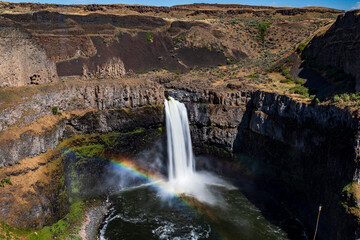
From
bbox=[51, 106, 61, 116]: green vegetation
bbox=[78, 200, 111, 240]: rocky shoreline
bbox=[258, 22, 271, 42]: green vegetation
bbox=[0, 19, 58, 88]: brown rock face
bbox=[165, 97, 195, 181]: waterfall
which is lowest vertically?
bbox=[78, 200, 111, 240]: rocky shoreline

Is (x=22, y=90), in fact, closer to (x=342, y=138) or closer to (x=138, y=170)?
(x=138, y=170)

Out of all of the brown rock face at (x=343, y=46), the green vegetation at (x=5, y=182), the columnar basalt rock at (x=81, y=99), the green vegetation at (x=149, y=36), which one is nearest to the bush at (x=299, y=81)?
the brown rock face at (x=343, y=46)

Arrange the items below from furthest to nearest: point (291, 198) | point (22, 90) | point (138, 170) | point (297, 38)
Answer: point (297, 38)
point (138, 170)
point (291, 198)
point (22, 90)

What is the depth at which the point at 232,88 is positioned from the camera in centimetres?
4022

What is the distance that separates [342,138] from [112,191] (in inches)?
973

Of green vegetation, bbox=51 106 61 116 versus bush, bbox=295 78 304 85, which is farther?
bush, bbox=295 78 304 85

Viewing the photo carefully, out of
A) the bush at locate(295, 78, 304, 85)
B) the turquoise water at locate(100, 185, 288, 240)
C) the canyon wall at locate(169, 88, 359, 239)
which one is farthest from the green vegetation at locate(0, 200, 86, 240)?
the bush at locate(295, 78, 304, 85)

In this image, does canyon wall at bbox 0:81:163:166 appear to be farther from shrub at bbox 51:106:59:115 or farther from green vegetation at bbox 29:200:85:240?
green vegetation at bbox 29:200:85:240

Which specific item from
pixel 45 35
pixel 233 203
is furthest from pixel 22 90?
pixel 45 35

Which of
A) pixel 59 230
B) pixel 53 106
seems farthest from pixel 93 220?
pixel 53 106

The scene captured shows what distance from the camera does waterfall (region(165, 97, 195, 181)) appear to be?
37.8 metres

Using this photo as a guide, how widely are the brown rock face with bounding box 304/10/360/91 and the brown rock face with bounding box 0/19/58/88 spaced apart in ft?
108

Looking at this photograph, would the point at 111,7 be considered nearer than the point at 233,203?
No

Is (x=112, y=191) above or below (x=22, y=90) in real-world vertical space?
below
